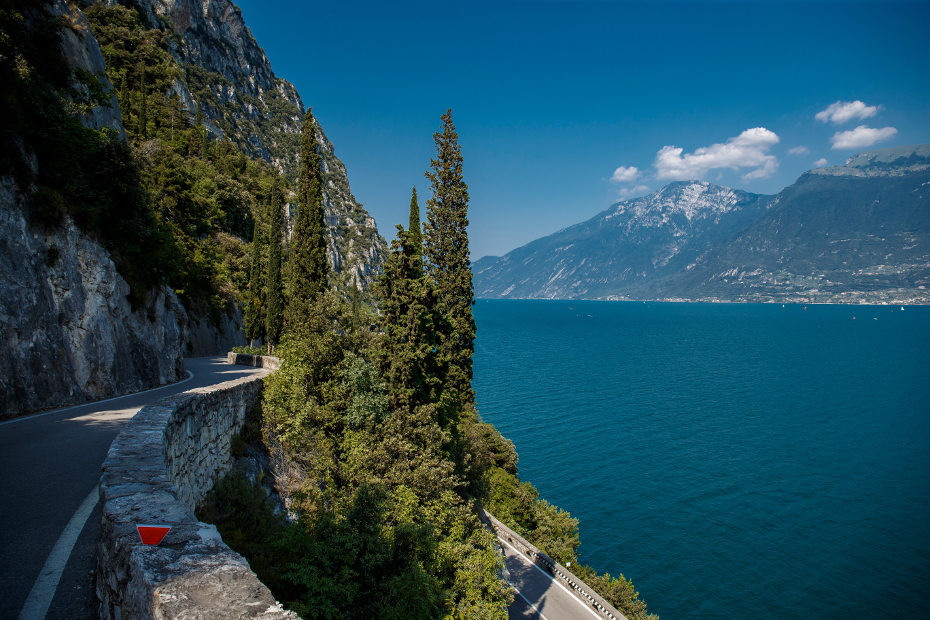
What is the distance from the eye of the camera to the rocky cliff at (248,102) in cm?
8694

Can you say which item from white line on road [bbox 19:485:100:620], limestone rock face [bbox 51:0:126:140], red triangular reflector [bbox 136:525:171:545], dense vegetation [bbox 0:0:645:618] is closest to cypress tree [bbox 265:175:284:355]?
dense vegetation [bbox 0:0:645:618]

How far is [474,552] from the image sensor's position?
39.5 ft

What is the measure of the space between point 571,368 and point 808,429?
4097 centimetres

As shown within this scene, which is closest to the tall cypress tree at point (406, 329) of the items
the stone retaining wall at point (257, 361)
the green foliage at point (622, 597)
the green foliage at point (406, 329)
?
the green foliage at point (406, 329)

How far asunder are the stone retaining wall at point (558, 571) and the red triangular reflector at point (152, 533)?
2049 centimetres

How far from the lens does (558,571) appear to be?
21.6 m

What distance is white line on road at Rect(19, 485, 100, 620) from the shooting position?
4.56 metres

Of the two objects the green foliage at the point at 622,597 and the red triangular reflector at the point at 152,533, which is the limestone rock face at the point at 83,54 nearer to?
the red triangular reflector at the point at 152,533

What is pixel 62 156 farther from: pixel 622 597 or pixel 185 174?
pixel 185 174

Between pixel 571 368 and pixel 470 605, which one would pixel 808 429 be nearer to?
pixel 571 368

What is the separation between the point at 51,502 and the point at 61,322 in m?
10.1

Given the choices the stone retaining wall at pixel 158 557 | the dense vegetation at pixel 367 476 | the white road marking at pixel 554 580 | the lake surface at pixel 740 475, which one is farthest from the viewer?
the lake surface at pixel 740 475

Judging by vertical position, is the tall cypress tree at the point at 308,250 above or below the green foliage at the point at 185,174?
below

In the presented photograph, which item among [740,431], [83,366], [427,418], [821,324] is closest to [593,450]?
[740,431]
